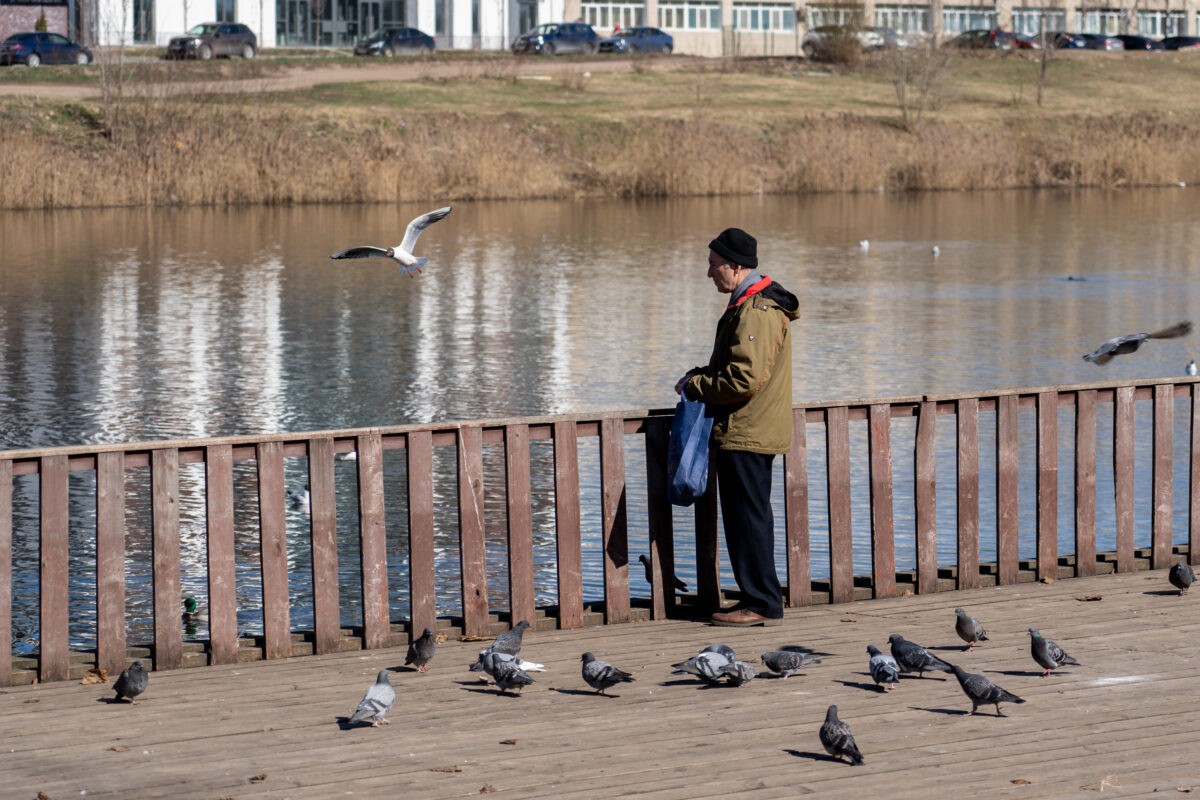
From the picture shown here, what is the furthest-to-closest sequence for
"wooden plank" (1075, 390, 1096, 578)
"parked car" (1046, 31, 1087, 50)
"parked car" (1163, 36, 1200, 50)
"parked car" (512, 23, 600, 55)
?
"parked car" (1163, 36, 1200, 50), "parked car" (1046, 31, 1087, 50), "parked car" (512, 23, 600, 55), "wooden plank" (1075, 390, 1096, 578)

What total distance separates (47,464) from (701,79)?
6725cm

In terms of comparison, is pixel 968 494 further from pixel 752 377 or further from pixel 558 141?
pixel 558 141

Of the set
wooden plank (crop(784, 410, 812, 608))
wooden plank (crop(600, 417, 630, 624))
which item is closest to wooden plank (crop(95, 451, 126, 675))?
wooden plank (crop(600, 417, 630, 624))

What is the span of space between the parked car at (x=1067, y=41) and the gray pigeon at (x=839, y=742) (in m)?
87.7

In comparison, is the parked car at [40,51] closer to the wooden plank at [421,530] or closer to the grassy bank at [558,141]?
the grassy bank at [558,141]

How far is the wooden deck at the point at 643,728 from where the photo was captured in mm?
6988

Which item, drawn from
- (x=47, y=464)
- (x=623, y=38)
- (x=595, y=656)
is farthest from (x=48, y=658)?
(x=623, y=38)

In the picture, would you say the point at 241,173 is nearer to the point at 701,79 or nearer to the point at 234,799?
the point at 701,79

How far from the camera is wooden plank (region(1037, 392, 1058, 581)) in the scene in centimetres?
1038

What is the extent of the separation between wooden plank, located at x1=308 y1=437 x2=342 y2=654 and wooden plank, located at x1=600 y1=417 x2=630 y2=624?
1.35 meters

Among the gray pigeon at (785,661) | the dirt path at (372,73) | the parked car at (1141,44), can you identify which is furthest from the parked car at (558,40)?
the gray pigeon at (785,661)

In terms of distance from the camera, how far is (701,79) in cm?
7425

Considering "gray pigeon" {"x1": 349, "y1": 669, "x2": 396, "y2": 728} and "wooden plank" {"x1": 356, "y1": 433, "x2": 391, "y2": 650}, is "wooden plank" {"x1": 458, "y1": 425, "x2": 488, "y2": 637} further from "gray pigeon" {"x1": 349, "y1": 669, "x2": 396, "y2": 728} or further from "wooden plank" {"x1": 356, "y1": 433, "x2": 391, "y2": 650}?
"gray pigeon" {"x1": 349, "y1": 669, "x2": 396, "y2": 728}

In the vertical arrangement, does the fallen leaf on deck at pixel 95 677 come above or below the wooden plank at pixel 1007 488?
below
